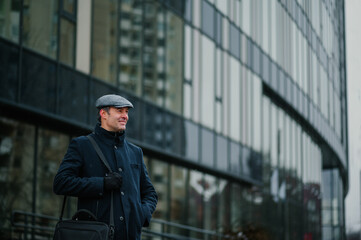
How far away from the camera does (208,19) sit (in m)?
22.8

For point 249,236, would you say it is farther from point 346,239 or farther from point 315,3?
point 346,239

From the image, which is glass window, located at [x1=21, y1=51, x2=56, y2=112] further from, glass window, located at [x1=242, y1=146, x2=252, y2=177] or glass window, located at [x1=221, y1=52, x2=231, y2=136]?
glass window, located at [x1=242, y1=146, x2=252, y2=177]

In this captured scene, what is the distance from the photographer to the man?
5047 mm

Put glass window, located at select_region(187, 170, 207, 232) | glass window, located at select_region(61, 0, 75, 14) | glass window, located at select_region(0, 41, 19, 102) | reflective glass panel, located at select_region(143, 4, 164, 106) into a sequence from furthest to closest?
1. glass window, located at select_region(187, 170, 207, 232)
2. reflective glass panel, located at select_region(143, 4, 164, 106)
3. glass window, located at select_region(61, 0, 75, 14)
4. glass window, located at select_region(0, 41, 19, 102)

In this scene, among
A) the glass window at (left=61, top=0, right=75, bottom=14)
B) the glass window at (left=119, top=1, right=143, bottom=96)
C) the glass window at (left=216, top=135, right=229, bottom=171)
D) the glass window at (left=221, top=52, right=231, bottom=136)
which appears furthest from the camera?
the glass window at (left=221, top=52, right=231, bottom=136)

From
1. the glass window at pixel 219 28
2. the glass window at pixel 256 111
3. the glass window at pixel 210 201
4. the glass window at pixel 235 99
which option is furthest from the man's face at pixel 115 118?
the glass window at pixel 256 111

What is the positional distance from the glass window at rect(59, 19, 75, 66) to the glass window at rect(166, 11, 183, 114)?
4414 millimetres

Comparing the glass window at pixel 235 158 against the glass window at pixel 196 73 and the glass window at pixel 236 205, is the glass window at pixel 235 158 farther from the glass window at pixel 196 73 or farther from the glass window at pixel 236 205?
the glass window at pixel 196 73

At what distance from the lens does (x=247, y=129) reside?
86.4ft

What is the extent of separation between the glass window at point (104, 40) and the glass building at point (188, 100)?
4 centimetres

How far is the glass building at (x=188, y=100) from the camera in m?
14.2

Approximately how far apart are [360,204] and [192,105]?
32.4m

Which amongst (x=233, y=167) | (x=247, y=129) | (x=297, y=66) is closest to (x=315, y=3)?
(x=297, y=66)

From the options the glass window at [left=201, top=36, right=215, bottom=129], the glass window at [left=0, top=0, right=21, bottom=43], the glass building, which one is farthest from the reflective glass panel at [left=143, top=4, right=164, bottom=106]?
the glass window at [left=0, top=0, right=21, bottom=43]
